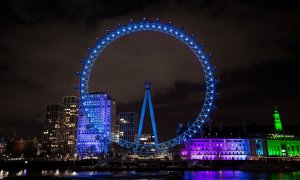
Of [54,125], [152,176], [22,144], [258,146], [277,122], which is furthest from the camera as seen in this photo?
[54,125]

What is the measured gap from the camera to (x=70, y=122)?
14825 cm

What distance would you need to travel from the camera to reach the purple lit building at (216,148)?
9788cm

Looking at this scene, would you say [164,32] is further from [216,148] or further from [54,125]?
[54,125]

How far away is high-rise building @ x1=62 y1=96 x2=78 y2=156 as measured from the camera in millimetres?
143375

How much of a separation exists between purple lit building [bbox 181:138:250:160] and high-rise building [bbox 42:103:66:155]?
223 ft

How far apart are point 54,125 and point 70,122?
7.53 meters

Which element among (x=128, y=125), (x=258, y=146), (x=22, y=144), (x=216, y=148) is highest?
(x=128, y=125)

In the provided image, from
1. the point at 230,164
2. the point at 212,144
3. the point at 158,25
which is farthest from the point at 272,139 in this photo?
the point at 158,25

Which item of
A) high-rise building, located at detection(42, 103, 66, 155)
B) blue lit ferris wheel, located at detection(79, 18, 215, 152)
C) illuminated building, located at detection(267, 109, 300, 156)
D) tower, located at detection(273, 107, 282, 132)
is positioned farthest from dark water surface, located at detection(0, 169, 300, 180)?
high-rise building, located at detection(42, 103, 66, 155)

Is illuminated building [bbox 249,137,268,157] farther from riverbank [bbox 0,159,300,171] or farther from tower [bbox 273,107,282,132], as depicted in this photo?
riverbank [bbox 0,159,300,171]

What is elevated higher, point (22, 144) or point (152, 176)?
point (22, 144)

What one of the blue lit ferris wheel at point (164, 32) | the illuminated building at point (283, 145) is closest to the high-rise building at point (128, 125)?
the illuminated building at point (283, 145)

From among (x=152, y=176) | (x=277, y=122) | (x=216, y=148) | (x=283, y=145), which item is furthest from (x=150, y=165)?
(x=277, y=122)

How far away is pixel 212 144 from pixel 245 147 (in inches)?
392
